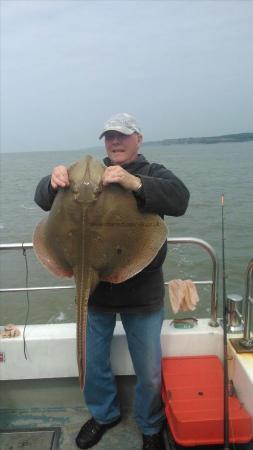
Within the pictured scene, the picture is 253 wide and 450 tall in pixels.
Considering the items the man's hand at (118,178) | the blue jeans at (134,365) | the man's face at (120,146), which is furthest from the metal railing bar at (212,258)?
the man's hand at (118,178)

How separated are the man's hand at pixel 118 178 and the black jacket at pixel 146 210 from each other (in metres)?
0.07

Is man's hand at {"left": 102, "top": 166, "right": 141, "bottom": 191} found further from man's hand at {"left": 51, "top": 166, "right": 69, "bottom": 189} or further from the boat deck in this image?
the boat deck

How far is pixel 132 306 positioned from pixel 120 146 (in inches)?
46.2

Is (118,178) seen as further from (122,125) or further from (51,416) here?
(51,416)

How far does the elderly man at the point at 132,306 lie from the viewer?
2537 mm

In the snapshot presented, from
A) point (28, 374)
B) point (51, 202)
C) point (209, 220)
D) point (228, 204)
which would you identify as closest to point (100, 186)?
point (51, 202)

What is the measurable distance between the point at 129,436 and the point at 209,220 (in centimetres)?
1582

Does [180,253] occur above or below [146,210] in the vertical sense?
below

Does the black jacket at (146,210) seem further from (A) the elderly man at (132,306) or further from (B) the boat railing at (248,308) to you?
(B) the boat railing at (248,308)

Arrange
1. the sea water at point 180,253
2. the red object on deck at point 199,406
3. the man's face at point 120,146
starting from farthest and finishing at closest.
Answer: the sea water at point 180,253
the man's face at point 120,146
the red object on deck at point 199,406

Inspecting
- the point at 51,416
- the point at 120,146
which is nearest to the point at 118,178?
the point at 120,146

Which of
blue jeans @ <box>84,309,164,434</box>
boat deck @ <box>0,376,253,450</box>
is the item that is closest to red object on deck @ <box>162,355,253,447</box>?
blue jeans @ <box>84,309,164,434</box>

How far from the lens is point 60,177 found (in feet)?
7.93

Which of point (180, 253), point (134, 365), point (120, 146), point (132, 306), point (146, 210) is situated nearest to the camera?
point (146, 210)
